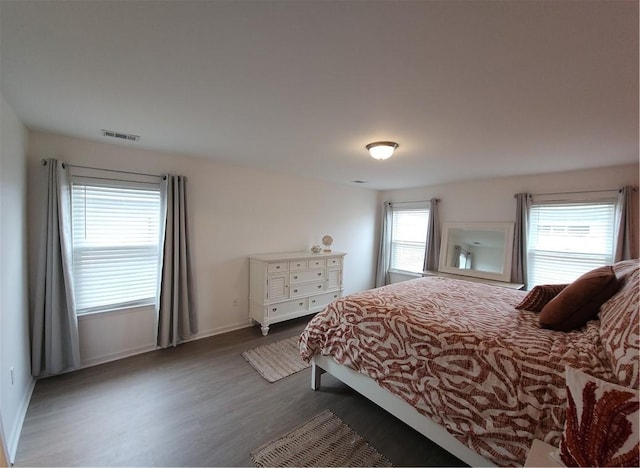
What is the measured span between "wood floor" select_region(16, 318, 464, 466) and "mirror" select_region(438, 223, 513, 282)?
2937 mm

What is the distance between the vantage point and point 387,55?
1.22 metres

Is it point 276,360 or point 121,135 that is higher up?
point 121,135

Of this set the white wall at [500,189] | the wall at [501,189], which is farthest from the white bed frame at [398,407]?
the white wall at [500,189]

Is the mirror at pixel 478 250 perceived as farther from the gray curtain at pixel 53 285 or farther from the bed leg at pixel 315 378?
the gray curtain at pixel 53 285

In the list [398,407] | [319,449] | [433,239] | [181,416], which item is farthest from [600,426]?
[433,239]

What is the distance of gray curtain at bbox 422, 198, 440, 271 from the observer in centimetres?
455

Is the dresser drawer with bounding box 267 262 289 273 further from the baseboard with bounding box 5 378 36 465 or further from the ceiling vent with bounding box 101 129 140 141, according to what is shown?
the baseboard with bounding box 5 378 36 465

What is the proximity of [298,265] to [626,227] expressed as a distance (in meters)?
3.88

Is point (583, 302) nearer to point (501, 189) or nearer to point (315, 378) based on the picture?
point (315, 378)

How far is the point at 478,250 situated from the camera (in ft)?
13.6

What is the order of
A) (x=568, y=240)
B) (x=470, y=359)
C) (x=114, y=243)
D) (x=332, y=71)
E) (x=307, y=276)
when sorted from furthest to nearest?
(x=307, y=276) → (x=568, y=240) → (x=114, y=243) → (x=470, y=359) → (x=332, y=71)

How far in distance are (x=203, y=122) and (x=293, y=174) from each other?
6.73 ft

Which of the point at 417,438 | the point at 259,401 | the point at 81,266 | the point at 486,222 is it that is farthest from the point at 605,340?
the point at 81,266

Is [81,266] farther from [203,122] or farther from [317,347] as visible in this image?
[317,347]
